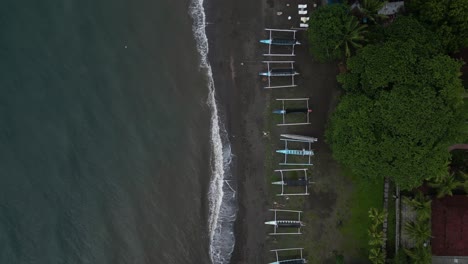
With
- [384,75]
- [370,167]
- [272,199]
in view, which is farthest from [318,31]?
[272,199]

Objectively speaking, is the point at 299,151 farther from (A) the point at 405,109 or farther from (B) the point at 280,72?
(A) the point at 405,109

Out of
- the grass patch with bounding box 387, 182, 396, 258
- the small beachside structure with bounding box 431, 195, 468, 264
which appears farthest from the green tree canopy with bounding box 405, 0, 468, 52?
the grass patch with bounding box 387, 182, 396, 258

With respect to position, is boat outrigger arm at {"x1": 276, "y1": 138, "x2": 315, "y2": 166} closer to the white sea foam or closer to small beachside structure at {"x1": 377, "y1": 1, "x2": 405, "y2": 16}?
the white sea foam

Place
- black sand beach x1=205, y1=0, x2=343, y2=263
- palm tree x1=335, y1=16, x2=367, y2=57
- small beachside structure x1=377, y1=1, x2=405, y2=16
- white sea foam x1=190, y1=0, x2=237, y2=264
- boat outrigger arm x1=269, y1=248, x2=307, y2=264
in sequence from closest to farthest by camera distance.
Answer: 1. palm tree x1=335, y1=16, x2=367, y2=57
2. small beachside structure x1=377, y1=1, x2=405, y2=16
3. boat outrigger arm x1=269, y1=248, x2=307, y2=264
4. black sand beach x1=205, y1=0, x2=343, y2=263
5. white sea foam x1=190, y1=0, x2=237, y2=264

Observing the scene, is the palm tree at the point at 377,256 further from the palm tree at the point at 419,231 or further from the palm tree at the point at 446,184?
the palm tree at the point at 446,184

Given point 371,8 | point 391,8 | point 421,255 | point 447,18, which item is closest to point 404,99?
point 447,18

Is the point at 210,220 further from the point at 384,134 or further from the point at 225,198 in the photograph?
the point at 384,134

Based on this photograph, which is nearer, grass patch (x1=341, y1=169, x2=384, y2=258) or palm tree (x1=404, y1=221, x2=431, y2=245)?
palm tree (x1=404, y1=221, x2=431, y2=245)

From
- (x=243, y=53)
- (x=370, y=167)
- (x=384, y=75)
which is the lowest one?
(x=370, y=167)
